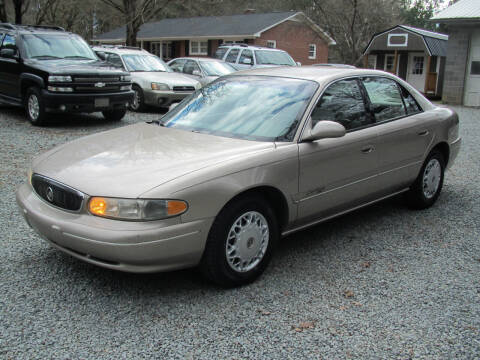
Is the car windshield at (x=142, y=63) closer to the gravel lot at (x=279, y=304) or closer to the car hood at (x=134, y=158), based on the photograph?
the gravel lot at (x=279, y=304)

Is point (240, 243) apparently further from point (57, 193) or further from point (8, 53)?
point (8, 53)

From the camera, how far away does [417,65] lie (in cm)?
3003

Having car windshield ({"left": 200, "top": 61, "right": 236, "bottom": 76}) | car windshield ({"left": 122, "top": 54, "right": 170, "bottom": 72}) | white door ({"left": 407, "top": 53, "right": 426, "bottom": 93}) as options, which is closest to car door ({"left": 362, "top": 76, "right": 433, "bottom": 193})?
car windshield ({"left": 122, "top": 54, "right": 170, "bottom": 72})

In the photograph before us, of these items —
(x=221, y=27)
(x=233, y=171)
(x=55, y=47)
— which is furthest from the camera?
(x=221, y=27)

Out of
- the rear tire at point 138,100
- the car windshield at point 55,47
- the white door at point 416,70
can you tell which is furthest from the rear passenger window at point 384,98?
the white door at point 416,70

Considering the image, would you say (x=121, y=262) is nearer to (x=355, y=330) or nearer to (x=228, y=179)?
(x=228, y=179)

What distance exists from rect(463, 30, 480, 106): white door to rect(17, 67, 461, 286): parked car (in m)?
15.3

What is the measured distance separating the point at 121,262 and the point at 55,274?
97 centimetres

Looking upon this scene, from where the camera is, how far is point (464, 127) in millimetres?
13164

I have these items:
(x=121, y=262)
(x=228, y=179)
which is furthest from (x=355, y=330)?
(x=121, y=262)

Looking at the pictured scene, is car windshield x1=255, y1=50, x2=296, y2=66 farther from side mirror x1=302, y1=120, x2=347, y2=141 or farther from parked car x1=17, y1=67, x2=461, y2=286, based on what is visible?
side mirror x1=302, y1=120, x2=347, y2=141

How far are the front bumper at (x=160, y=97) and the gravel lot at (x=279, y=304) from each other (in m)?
8.22

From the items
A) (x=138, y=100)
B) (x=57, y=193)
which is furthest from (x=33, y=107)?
(x=57, y=193)

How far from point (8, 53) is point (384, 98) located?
329 inches
